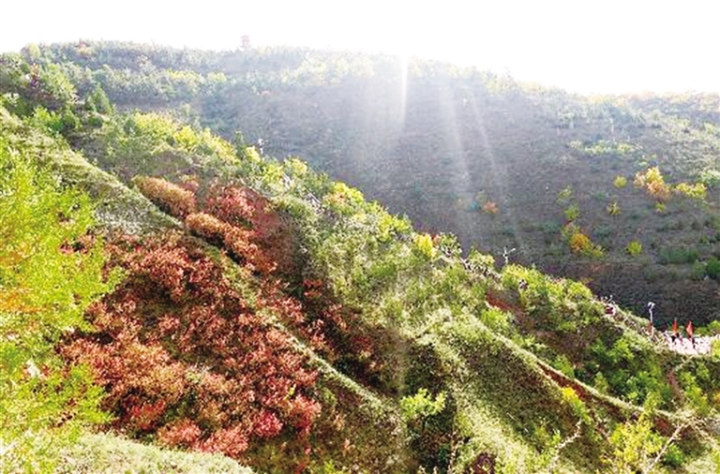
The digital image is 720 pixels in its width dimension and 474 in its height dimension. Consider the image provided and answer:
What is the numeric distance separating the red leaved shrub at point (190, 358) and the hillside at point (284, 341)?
2.7 inches

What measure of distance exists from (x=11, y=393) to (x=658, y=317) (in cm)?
4538

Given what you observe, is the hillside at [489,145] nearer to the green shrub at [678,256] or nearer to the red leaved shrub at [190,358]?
the green shrub at [678,256]

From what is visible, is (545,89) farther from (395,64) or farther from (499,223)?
(499,223)

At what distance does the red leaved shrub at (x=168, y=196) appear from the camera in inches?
1134

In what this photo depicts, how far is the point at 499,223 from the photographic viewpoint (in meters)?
59.7

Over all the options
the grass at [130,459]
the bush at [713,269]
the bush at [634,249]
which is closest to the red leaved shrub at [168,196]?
the grass at [130,459]

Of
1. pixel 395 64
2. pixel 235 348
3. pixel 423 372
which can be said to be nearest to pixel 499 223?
pixel 423 372

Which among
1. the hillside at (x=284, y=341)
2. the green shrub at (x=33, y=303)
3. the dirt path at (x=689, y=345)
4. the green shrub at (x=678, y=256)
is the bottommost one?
the dirt path at (x=689, y=345)

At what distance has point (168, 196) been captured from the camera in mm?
29531

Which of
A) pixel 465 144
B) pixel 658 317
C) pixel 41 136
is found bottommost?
pixel 658 317

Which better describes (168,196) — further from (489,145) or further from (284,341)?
(489,145)

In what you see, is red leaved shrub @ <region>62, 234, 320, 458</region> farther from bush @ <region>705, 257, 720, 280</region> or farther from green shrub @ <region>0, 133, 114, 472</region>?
bush @ <region>705, 257, 720, 280</region>

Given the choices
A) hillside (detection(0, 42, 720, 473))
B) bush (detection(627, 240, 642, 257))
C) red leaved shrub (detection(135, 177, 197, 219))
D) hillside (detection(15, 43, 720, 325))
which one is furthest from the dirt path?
red leaved shrub (detection(135, 177, 197, 219))

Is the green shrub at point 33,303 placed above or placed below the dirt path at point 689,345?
above
